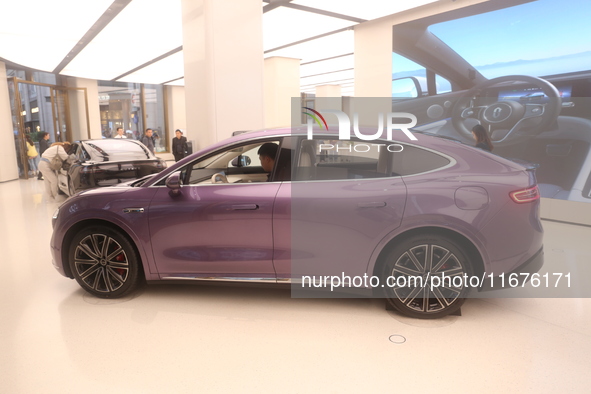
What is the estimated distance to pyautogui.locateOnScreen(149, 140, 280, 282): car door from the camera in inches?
121

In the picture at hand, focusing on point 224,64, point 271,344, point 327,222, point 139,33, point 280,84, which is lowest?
point 271,344

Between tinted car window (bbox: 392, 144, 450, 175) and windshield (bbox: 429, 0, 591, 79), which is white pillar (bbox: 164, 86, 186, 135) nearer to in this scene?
windshield (bbox: 429, 0, 591, 79)

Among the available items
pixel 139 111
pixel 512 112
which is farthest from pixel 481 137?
pixel 139 111

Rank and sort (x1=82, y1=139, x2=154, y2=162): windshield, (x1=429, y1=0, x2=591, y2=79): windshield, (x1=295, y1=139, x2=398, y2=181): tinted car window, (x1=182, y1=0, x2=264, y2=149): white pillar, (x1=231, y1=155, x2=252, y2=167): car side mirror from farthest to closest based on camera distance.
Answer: (x1=82, y1=139, x2=154, y2=162): windshield, (x1=182, y1=0, x2=264, y2=149): white pillar, (x1=429, y1=0, x2=591, y2=79): windshield, (x1=231, y1=155, x2=252, y2=167): car side mirror, (x1=295, y1=139, x2=398, y2=181): tinted car window

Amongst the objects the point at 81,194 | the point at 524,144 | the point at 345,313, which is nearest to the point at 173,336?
the point at 345,313

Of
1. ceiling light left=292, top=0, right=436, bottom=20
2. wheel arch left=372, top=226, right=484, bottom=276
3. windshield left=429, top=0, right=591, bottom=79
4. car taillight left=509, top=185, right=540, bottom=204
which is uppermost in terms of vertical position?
ceiling light left=292, top=0, right=436, bottom=20

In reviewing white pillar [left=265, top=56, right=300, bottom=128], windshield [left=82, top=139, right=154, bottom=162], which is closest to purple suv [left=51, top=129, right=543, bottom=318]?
windshield [left=82, top=139, right=154, bottom=162]

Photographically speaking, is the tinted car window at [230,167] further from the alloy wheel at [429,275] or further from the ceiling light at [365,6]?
the ceiling light at [365,6]

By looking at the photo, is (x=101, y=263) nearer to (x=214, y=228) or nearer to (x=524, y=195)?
(x=214, y=228)

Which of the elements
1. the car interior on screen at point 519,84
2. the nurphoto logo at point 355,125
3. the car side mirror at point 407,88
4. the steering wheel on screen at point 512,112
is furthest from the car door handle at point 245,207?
the car side mirror at point 407,88

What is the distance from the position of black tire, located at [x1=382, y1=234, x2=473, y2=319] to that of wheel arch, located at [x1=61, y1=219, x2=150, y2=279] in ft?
6.30

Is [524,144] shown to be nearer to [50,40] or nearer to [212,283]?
[212,283]

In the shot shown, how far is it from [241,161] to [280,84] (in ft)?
33.8

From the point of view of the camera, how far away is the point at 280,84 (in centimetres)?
1347
